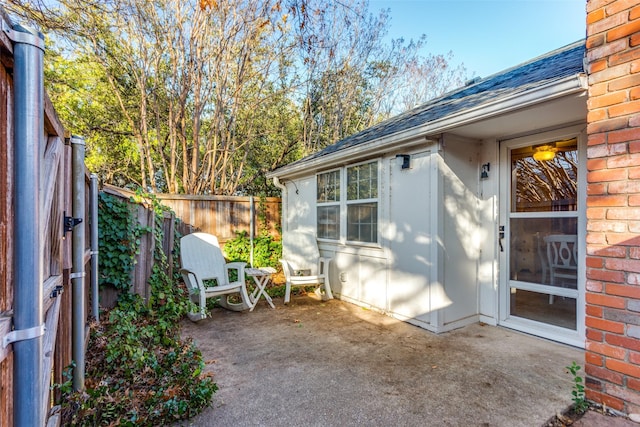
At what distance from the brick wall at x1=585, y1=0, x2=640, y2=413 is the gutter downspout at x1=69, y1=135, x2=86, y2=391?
3.17 meters

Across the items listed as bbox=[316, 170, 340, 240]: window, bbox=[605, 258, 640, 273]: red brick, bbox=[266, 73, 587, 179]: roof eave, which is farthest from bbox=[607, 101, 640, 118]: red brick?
bbox=[316, 170, 340, 240]: window

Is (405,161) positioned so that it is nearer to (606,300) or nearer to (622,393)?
(606,300)

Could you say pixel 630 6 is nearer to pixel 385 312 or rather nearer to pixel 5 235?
pixel 5 235

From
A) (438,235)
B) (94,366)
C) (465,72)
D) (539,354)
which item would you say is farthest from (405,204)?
(465,72)

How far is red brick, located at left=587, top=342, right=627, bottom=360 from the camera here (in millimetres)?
1834

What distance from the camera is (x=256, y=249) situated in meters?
6.63

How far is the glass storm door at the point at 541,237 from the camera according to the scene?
10.4 feet

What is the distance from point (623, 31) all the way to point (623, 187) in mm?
912

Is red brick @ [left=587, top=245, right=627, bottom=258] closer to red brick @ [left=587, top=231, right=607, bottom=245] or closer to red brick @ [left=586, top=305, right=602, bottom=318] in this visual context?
red brick @ [left=587, top=231, right=607, bottom=245]

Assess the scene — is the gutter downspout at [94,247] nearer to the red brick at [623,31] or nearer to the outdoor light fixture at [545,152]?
the red brick at [623,31]

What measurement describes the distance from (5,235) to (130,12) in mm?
6662

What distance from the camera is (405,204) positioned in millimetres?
3979

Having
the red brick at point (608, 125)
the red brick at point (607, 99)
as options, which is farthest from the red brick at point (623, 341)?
the red brick at point (607, 99)

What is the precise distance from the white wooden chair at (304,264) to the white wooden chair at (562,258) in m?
2.87
